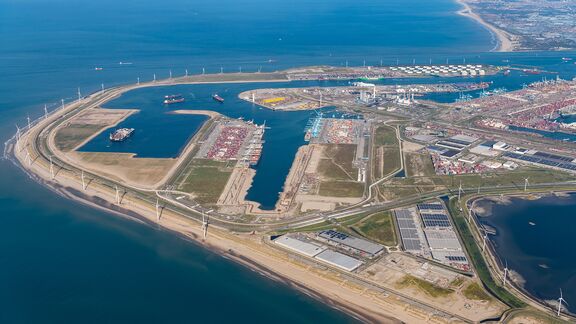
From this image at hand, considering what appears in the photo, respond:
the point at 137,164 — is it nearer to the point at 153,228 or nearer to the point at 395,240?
the point at 153,228

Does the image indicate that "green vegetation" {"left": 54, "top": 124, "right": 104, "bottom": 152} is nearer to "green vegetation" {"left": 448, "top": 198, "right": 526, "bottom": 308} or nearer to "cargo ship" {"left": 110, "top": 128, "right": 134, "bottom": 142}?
"cargo ship" {"left": 110, "top": 128, "right": 134, "bottom": 142}

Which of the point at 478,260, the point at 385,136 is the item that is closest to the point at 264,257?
the point at 478,260

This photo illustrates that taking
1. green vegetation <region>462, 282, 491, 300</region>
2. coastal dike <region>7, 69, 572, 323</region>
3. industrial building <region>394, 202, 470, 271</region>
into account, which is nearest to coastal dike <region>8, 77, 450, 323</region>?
coastal dike <region>7, 69, 572, 323</region>

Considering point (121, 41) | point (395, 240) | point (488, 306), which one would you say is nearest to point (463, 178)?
point (395, 240)

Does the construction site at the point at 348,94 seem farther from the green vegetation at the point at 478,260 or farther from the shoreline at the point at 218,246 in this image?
the green vegetation at the point at 478,260

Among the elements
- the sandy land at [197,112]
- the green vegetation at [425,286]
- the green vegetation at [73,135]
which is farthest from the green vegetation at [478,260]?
the green vegetation at [73,135]

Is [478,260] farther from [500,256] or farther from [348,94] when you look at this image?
[348,94]
